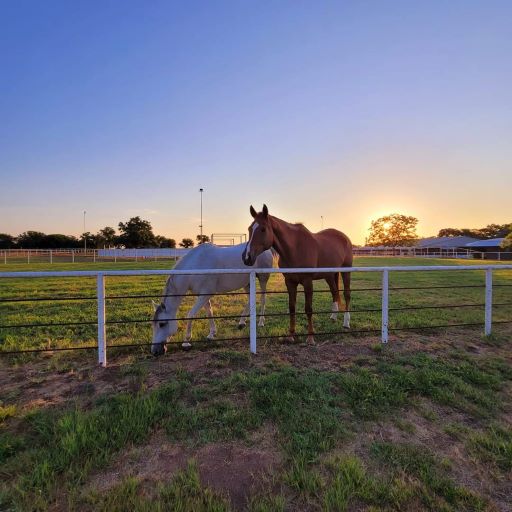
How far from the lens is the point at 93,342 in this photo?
15.0ft

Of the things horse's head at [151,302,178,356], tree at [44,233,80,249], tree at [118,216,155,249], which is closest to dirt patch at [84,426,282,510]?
horse's head at [151,302,178,356]

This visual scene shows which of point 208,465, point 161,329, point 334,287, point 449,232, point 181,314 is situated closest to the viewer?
point 208,465

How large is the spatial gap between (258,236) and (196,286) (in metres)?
1.28

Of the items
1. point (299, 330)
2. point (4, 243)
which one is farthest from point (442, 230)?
point (4, 243)

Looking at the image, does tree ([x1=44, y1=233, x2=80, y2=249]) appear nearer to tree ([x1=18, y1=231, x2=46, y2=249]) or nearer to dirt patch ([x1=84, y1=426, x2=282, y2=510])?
tree ([x1=18, y1=231, x2=46, y2=249])

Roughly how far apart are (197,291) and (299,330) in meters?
1.75

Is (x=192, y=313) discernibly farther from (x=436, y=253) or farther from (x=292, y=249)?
(x=436, y=253)

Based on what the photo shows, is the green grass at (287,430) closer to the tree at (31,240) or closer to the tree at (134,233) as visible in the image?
the tree at (134,233)

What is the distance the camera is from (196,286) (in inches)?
186

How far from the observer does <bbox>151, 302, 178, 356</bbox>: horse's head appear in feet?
12.9

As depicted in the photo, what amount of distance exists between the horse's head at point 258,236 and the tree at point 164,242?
6120 cm

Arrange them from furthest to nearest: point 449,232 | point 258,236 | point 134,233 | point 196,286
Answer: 1. point 449,232
2. point 134,233
3. point 196,286
4. point 258,236

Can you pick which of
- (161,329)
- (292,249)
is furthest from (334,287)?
(161,329)

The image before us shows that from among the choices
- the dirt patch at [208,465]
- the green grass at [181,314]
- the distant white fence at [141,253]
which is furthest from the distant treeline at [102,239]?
the dirt patch at [208,465]
